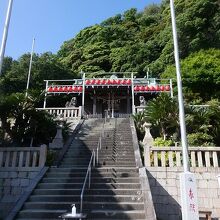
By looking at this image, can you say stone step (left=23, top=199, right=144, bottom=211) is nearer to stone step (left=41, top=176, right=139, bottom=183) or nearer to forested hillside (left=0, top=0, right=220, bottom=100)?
stone step (left=41, top=176, right=139, bottom=183)

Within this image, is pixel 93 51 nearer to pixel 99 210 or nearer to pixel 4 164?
pixel 4 164

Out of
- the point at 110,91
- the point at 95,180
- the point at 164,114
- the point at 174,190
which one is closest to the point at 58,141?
the point at 95,180

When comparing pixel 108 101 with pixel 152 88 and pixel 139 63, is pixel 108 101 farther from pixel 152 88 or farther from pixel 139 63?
pixel 139 63

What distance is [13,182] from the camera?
10.9 meters

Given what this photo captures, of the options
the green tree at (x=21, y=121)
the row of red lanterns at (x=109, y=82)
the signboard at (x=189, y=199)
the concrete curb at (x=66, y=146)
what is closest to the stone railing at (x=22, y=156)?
the concrete curb at (x=66, y=146)

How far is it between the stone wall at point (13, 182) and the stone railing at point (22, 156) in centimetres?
20

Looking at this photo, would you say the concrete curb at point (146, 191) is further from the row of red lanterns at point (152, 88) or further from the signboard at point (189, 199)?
the row of red lanterns at point (152, 88)

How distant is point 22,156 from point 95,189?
325 cm

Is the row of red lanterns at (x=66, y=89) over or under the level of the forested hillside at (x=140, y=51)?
under

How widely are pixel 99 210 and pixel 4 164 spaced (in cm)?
475

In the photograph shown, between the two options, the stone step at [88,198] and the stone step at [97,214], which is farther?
the stone step at [88,198]

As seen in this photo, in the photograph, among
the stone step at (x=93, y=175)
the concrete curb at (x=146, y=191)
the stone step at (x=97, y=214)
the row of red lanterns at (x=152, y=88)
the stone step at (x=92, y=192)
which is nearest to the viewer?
the concrete curb at (x=146, y=191)

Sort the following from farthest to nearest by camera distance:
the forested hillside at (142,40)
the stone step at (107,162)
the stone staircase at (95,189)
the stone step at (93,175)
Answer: the forested hillside at (142,40)
the stone step at (107,162)
the stone step at (93,175)
the stone staircase at (95,189)

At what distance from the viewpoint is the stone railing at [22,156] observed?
11258 mm
